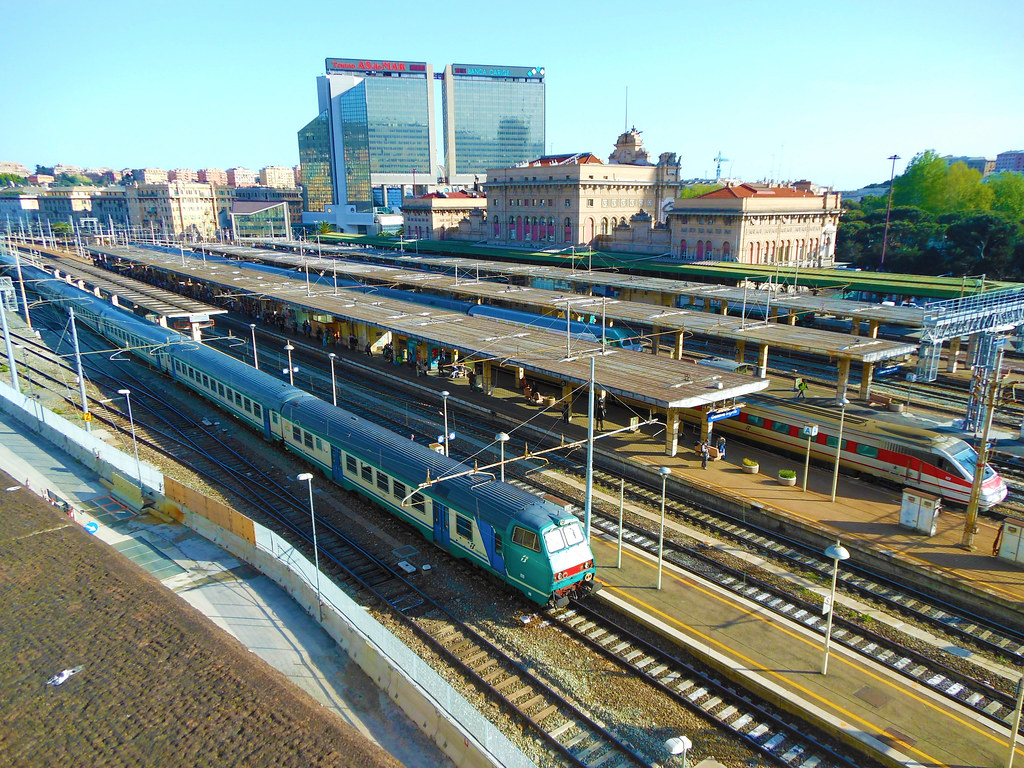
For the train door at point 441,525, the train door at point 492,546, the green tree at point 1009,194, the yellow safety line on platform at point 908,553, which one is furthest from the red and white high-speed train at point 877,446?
the green tree at point 1009,194

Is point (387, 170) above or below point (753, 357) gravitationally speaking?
above

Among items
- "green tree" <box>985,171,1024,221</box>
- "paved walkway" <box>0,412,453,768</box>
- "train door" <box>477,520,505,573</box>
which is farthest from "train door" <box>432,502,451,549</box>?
"green tree" <box>985,171,1024,221</box>

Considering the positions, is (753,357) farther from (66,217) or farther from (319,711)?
(66,217)

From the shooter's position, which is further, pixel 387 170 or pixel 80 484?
pixel 387 170

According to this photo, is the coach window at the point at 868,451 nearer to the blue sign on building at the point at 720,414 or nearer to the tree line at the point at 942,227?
the blue sign on building at the point at 720,414

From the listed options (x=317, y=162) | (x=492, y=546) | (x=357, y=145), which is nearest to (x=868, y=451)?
(x=492, y=546)

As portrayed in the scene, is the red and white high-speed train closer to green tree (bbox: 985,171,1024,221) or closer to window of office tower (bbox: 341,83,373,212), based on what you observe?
green tree (bbox: 985,171,1024,221)

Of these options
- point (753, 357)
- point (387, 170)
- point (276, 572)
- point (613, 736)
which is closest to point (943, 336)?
point (753, 357)

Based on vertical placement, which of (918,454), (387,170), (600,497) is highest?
(387,170)
